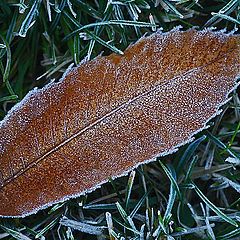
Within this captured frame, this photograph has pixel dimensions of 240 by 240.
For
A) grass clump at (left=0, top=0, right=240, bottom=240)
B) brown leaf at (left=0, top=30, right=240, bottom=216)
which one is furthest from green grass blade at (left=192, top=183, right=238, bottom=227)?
brown leaf at (left=0, top=30, right=240, bottom=216)

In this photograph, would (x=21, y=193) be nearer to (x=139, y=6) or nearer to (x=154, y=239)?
(x=154, y=239)

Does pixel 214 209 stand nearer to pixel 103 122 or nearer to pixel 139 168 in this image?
pixel 139 168

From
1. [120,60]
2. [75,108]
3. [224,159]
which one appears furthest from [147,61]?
[224,159]

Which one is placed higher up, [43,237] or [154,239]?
[43,237]

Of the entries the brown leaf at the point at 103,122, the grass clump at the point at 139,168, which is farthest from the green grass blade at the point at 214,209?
the brown leaf at the point at 103,122

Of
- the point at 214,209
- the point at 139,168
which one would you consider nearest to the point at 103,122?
the point at 139,168

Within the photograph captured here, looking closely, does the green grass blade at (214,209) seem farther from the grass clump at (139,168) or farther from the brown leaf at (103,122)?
the brown leaf at (103,122)

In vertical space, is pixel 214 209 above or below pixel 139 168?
below
